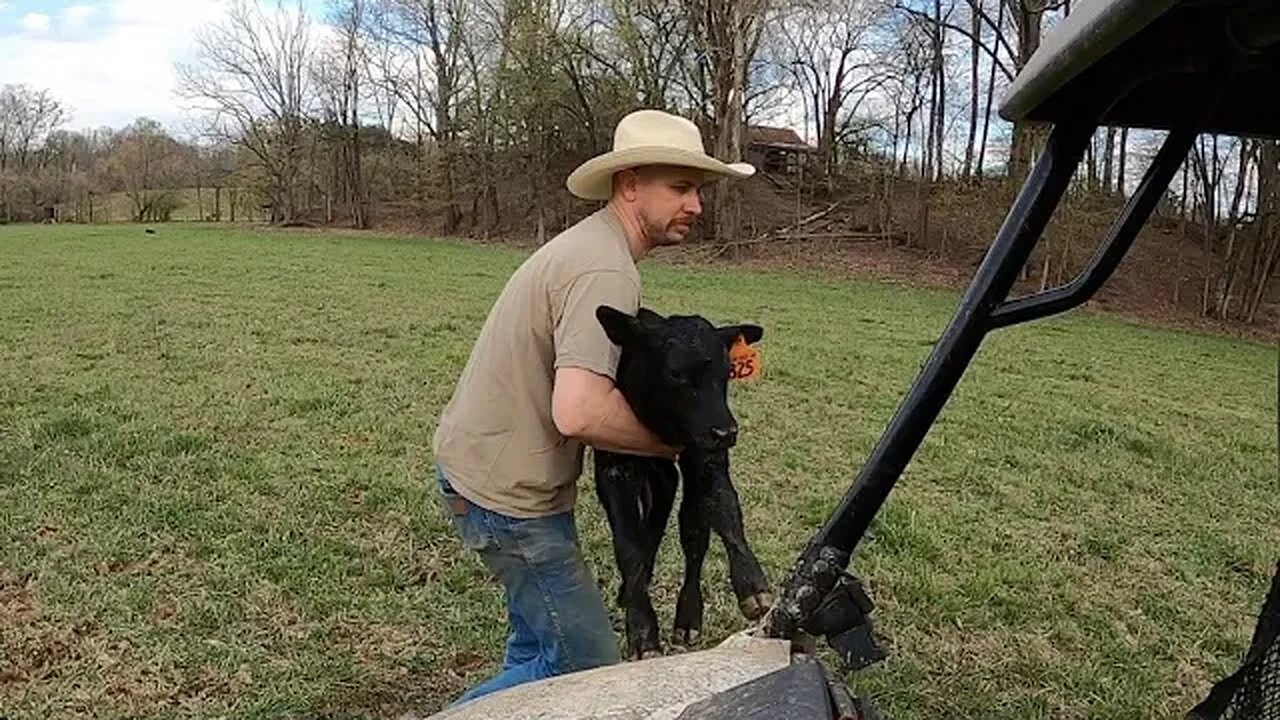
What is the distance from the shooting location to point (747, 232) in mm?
30984

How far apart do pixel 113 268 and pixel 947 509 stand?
17096 mm

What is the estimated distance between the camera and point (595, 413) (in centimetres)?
237

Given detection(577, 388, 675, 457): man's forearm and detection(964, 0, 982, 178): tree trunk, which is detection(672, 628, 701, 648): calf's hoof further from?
detection(964, 0, 982, 178): tree trunk

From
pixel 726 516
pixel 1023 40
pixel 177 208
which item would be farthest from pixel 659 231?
pixel 177 208

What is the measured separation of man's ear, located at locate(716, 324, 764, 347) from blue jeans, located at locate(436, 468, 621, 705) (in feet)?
2.16

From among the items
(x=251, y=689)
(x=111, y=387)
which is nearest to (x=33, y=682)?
(x=251, y=689)

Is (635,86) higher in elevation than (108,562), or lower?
higher

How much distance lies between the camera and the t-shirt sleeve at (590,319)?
241 cm

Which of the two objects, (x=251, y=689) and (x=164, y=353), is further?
(x=164, y=353)

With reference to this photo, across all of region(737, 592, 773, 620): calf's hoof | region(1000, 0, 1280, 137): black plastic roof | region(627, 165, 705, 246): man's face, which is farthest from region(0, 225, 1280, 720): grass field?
region(627, 165, 705, 246): man's face

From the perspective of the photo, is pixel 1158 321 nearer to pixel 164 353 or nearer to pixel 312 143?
pixel 164 353

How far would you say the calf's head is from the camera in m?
2.35

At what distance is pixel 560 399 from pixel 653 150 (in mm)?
579

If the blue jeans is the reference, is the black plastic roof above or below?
above
